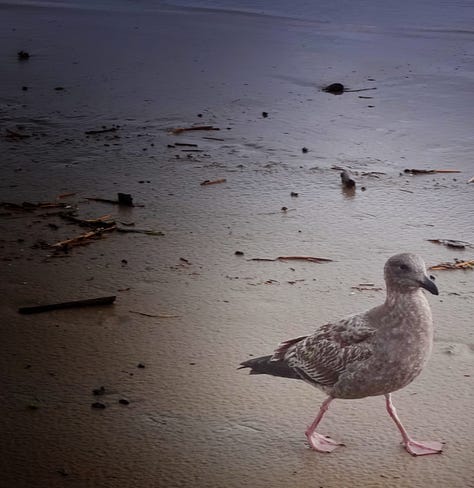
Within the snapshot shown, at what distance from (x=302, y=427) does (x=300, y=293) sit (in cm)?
144

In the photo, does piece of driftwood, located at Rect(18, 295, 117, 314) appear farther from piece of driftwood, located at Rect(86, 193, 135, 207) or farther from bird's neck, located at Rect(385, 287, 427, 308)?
bird's neck, located at Rect(385, 287, 427, 308)

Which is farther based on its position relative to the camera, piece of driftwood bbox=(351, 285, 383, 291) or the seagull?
piece of driftwood bbox=(351, 285, 383, 291)

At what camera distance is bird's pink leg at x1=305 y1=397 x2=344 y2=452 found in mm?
4418

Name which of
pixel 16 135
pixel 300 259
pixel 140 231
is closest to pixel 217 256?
pixel 300 259

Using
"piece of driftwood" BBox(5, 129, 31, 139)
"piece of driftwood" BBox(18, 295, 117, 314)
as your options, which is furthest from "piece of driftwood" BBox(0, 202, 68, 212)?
"piece of driftwood" BBox(5, 129, 31, 139)

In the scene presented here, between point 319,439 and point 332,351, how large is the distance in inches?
16.6

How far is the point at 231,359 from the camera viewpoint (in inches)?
204

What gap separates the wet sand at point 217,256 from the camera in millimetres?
4434

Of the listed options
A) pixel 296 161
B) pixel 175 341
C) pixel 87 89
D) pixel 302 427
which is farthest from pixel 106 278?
pixel 87 89

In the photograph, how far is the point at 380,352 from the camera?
4418mm

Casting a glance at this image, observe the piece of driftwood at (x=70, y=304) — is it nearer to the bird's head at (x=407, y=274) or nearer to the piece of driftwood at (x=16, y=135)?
the bird's head at (x=407, y=274)

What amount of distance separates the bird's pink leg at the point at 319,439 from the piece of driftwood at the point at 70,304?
1.73m

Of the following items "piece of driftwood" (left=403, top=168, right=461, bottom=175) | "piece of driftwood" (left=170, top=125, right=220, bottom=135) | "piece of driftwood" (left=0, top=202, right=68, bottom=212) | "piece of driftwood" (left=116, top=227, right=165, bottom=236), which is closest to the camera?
"piece of driftwood" (left=116, top=227, right=165, bottom=236)

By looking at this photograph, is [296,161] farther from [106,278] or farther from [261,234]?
[106,278]
